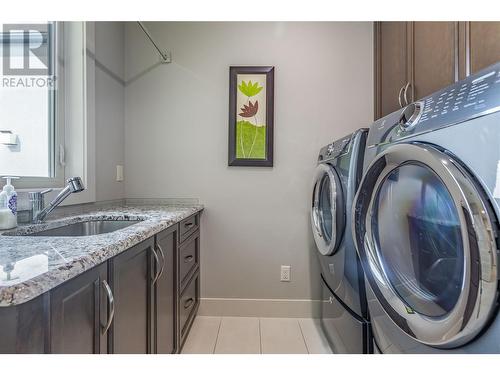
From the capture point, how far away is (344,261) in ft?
4.29

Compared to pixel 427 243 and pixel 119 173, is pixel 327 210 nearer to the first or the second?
pixel 427 243

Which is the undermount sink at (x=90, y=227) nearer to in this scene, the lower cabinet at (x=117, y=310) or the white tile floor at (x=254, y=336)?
the lower cabinet at (x=117, y=310)

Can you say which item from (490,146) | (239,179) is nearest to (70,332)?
(490,146)

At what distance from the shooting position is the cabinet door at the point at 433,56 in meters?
1.19

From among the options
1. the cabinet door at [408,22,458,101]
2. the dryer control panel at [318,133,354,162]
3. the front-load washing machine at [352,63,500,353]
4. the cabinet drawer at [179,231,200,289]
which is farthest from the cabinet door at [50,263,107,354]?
the cabinet door at [408,22,458,101]

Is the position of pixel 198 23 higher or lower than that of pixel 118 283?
higher

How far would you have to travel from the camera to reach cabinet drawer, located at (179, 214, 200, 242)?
153 cm

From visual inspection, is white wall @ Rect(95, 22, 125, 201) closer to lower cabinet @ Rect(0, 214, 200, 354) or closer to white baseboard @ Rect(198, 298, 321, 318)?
lower cabinet @ Rect(0, 214, 200, 354)

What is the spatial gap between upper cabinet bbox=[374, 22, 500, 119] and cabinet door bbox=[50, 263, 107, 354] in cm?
153

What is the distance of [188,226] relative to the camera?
1.68m

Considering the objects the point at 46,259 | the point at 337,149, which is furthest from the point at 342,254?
the point at 46,259

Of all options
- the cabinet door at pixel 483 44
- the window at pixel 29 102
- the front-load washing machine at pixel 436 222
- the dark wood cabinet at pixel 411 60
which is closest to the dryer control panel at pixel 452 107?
the front-load washing machine at pixel 436 222
